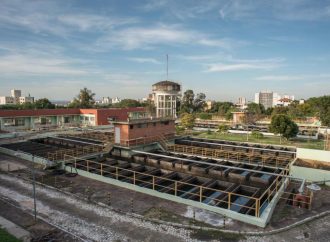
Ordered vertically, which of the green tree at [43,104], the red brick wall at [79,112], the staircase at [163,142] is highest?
the green tree at [43,104]

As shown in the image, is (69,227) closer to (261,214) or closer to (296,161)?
(261,214)

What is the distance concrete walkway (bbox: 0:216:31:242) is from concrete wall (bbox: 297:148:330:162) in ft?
70.9

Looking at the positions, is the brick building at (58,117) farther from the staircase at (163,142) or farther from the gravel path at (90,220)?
the gravel path at (90,220)

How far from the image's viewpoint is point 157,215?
1288cm

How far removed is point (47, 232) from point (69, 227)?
938 mm

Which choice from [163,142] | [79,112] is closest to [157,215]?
[163,142]

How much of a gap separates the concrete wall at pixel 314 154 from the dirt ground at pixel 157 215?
17.0 ft

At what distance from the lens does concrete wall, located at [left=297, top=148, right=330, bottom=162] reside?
68.9 ft

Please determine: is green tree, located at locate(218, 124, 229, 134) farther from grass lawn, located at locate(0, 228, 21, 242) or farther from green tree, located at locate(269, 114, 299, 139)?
grass lawn, located at locate(0, 228, 21, 242)

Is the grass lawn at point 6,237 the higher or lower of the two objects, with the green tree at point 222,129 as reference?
lower

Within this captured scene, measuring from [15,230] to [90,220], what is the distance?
128 inches

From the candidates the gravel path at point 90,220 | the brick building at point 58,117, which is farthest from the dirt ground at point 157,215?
the brick building at point 58,117

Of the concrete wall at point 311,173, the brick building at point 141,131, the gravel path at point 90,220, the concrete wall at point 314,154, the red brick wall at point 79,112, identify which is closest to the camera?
the gravel path at point 90,220

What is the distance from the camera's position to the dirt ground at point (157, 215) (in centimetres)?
1100
